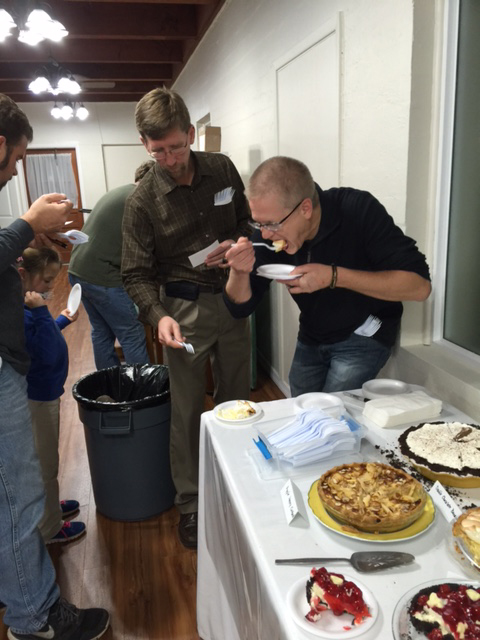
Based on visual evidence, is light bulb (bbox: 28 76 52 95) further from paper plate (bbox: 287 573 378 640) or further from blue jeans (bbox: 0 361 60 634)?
paper plate (bbox: 287 573 378 640)

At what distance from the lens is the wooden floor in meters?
1.64

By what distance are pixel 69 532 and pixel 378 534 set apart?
164 centimetres

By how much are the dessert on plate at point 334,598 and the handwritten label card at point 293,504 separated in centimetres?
16

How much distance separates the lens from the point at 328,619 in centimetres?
72

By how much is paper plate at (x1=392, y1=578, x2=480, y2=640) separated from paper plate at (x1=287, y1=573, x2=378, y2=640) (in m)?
0.03

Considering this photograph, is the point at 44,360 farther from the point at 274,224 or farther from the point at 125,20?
the point at 125,20

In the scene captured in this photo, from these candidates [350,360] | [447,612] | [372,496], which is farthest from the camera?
[350,360]

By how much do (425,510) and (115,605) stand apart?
131 centimetres

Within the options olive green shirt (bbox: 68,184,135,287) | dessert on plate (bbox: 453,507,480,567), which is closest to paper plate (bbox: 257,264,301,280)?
dessert on plate (bbox: 453,507,480,567)

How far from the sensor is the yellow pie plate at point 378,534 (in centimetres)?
85

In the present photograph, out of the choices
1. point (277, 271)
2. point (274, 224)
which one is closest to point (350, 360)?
point (277, 271)

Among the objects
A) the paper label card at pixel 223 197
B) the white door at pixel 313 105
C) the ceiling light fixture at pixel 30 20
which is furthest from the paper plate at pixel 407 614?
the ceiling light fixture at pixel 30 20

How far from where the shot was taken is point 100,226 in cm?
295

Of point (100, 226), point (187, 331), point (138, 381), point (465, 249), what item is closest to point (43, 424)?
point (138, 381)
